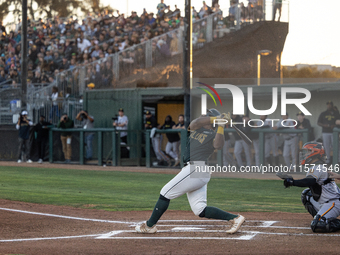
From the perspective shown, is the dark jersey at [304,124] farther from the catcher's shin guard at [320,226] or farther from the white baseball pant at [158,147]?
the catcher's shin guard at [320,226]

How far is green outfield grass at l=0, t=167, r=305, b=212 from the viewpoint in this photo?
9.31 meters

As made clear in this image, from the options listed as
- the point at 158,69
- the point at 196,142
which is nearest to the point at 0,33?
the point at 158,69

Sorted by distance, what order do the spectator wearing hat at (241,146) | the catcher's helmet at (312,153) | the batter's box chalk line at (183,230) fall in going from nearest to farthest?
the batter's box chalk line at (183,230)
the catcher's helmet at (312,153)
the spectator wearing hat at (241,146)

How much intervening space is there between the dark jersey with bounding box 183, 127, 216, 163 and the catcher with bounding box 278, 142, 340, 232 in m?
1.24

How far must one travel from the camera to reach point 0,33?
27.2 metres

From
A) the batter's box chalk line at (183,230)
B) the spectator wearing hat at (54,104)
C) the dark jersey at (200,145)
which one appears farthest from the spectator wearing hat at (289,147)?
the spectator wearing hat at (54,104)

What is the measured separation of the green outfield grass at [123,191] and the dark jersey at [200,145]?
109 inches

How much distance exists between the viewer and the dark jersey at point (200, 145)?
6262 millimetres

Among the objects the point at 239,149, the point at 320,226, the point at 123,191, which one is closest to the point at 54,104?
the point at 239,149

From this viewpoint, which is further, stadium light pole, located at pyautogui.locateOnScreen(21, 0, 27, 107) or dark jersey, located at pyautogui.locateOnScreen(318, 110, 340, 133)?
stadium light pole, located at pyautogui.locateOnScreen(21, 0, 27, 107)

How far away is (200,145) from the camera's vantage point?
6.29 meters

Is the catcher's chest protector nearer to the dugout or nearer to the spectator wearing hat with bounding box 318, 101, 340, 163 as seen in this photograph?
the spectator wearing hat with bounding box 318, 101, 340, 163

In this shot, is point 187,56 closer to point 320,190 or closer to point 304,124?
point 304,124

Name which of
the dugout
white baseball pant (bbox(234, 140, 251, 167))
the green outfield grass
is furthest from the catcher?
the dugout
